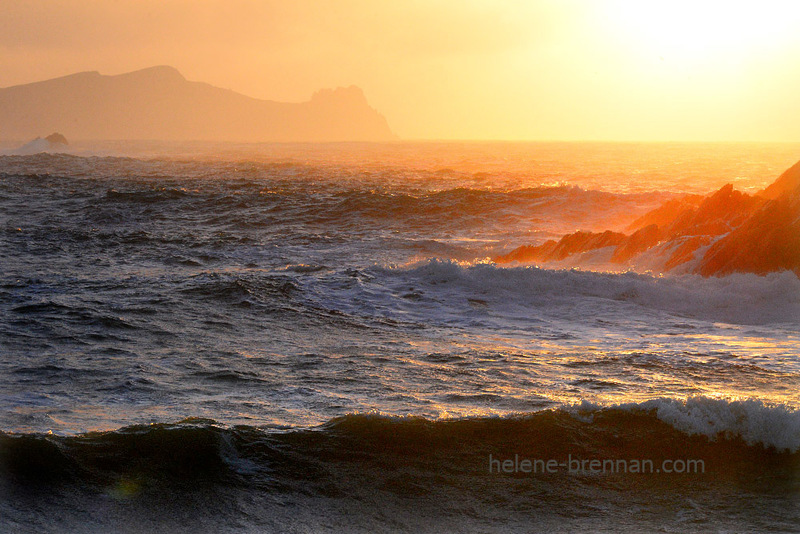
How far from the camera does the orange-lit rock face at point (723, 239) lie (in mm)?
13906

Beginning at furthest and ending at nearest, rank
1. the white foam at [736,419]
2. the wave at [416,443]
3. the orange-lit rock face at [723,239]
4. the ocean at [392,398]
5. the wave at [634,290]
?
the orange-lit rock face at [723,239], the wave at [634,290], the white foam at [736,419], the wave at [416,443], the ocean at [392,398]

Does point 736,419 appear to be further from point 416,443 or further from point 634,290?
point 634,290

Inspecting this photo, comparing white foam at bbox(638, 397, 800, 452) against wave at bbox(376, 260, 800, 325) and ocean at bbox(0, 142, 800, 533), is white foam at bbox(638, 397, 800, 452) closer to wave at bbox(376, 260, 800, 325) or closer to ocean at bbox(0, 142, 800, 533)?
ocean at bbox(0, 142, 800, 533)

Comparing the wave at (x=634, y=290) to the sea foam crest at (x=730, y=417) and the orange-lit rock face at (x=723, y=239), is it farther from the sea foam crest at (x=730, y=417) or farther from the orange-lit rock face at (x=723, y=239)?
the sea foam crest at (x=730, y=417)

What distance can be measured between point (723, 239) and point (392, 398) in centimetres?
1056

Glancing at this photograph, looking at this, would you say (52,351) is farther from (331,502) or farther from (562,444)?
(562,444)

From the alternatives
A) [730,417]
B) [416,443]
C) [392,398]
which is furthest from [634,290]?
[416,443]

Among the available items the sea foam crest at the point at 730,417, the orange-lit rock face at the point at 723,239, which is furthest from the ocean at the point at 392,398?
the orange-lit rock face at the point at 723,239

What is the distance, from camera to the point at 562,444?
640 cm

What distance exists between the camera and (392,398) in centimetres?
749

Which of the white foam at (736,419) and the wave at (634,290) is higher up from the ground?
the wave at (634,290)

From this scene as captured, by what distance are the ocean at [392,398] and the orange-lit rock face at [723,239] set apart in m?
0.71

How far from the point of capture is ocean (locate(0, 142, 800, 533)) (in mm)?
5410

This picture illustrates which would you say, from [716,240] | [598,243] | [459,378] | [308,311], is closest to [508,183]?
[598,243]
